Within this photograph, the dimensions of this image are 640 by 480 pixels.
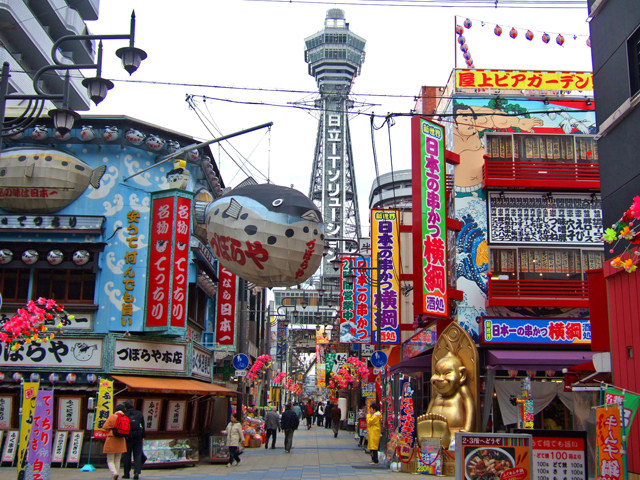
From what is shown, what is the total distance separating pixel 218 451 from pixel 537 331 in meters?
11.4

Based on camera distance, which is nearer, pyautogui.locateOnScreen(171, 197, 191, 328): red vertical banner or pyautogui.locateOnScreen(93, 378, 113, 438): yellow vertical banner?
pyautogui.locateOnScreen(93, 378, 113, 438): yellow vertical banner

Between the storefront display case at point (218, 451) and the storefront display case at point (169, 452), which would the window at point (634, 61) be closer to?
the storefront display case at point (169, 452)

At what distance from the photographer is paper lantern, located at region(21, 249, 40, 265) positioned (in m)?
23.3

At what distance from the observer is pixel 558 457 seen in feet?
37.0

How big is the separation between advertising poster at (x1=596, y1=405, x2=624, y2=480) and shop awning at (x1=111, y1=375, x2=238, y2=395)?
13.9 m

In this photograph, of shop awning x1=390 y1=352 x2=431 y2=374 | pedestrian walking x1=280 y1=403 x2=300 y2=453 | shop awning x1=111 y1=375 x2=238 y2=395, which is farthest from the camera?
pedestrian walking x1=280 y1=403 x2=300 y2=453

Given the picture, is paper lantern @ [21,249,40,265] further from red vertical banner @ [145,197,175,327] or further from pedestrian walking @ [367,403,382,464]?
pedestrian walking @ [367,403,382,464]

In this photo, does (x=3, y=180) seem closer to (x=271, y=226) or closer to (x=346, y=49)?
(x=271, y=226)

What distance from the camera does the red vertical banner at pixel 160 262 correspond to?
76.2 ft

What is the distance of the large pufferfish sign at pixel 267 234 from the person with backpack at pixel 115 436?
5.30 metres

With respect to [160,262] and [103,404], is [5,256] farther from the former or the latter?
[103,404]

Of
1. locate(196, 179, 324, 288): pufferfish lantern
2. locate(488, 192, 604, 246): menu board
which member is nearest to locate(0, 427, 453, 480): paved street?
locate(196, 179, 324, 288): pufferfish lantern

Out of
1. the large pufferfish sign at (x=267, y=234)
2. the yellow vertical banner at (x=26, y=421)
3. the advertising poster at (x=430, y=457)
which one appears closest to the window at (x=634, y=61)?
the large pufferfish sign at (x=267, y=234)

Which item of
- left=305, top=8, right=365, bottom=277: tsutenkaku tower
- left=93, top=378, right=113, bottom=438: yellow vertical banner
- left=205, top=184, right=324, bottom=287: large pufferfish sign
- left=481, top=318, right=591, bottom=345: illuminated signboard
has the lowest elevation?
left=93, top=378, right=113, bottom=438: yellow vertical banner
